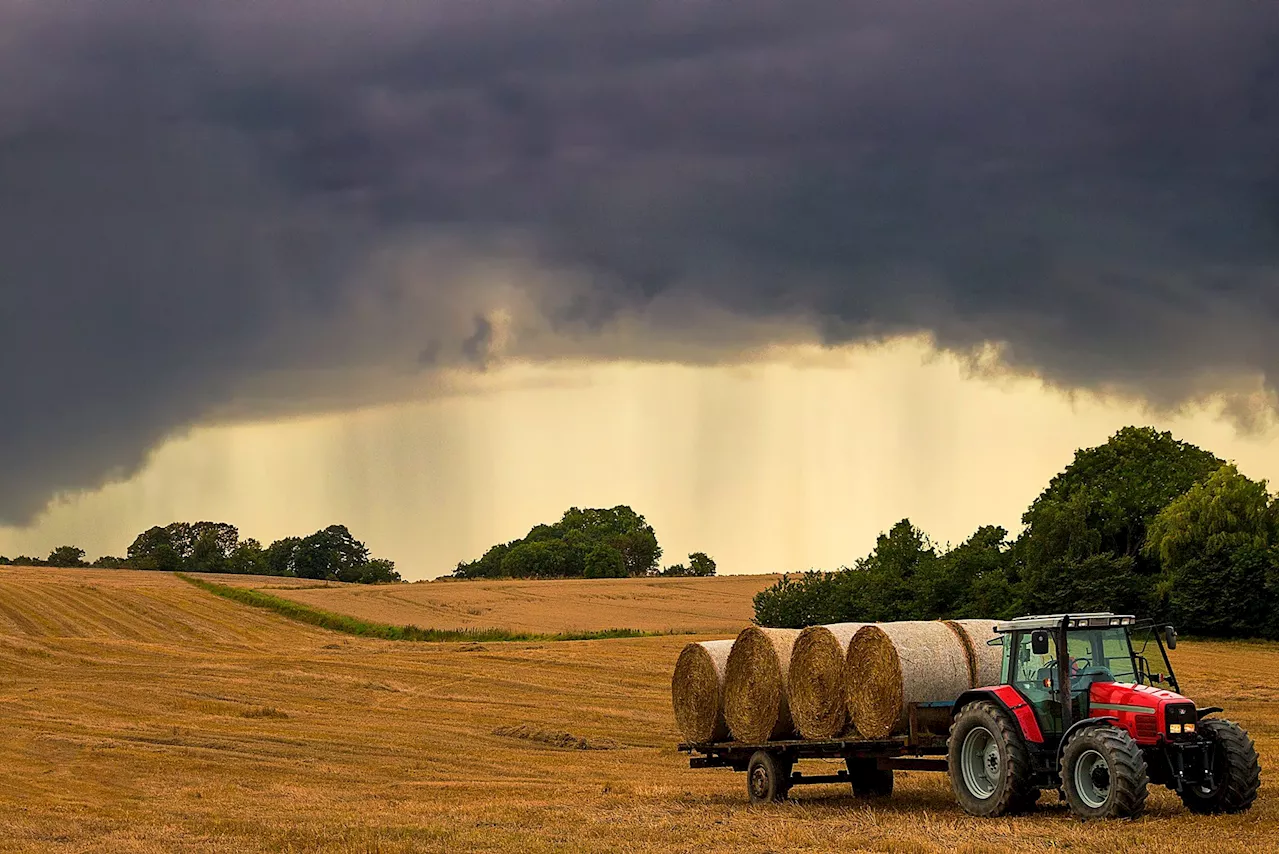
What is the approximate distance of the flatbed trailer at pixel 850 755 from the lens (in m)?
17.3

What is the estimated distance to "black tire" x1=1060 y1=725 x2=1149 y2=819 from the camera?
14.7 m

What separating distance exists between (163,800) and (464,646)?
29.8 m

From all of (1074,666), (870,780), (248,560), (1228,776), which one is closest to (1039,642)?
(1074,666)

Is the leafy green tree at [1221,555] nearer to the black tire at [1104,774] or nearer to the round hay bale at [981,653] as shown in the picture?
the round hay bale at [981,653]

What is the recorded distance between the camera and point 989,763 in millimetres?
16453

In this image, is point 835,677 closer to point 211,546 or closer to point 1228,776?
point 1228,776

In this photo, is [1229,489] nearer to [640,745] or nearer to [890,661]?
[640,745]

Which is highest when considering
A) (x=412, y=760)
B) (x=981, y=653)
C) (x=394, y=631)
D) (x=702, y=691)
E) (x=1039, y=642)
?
(x=394, y=631)

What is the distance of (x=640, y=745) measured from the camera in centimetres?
2930

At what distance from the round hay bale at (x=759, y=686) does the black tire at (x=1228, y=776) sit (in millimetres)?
5563

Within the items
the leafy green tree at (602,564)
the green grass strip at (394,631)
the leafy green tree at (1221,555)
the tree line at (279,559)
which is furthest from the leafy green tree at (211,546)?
the leafy green tree at (1221,555)

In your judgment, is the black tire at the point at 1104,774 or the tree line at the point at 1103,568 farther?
the tree line at the point at 1103,568

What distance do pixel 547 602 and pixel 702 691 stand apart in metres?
54.1

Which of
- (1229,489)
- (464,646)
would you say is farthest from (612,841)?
(1229,489)
